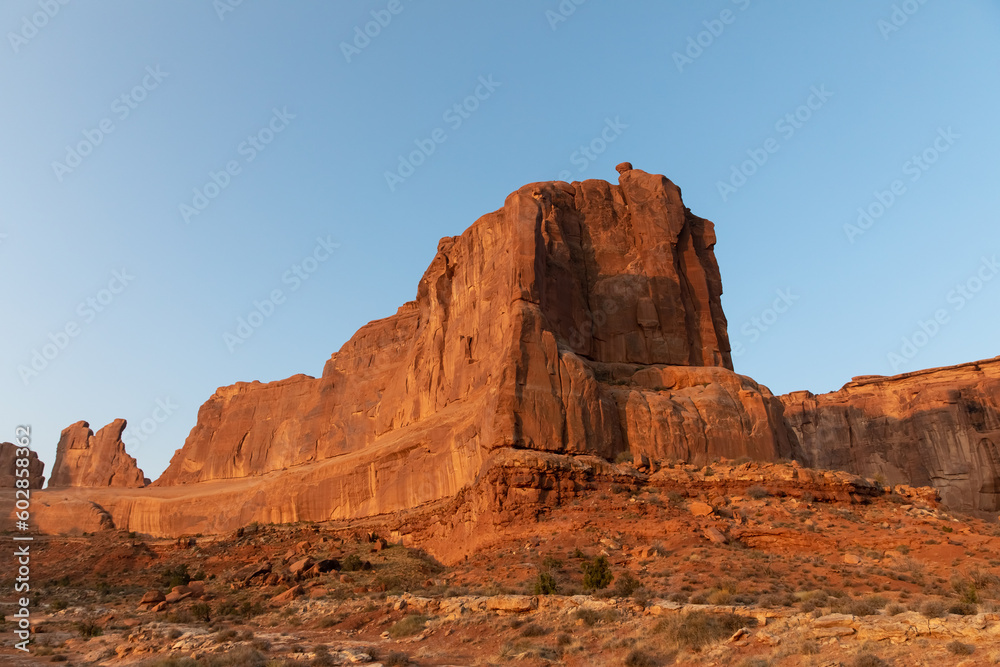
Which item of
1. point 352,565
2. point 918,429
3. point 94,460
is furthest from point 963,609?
point 94,460

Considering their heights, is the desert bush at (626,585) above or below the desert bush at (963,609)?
above

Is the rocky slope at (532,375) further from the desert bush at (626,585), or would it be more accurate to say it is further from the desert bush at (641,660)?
the desert bush at (641,660)

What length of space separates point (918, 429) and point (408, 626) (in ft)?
199

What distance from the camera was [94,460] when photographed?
73250 mm

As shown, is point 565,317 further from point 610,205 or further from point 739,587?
point 739,587

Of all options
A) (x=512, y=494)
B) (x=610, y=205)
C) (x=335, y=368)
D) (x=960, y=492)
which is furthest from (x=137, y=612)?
(x=960, y=492)

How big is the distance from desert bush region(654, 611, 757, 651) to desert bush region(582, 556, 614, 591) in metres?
5.70

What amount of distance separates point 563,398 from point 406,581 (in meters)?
9.77

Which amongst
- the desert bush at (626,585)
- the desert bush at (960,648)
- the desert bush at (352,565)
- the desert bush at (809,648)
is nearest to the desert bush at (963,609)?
the desert bush at (960,648)

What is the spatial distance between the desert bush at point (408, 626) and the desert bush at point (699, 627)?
620cm

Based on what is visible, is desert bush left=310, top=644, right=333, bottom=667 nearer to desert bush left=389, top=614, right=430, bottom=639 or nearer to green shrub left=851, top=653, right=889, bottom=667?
desert bush left=389, top=614, right=430, bottom=639

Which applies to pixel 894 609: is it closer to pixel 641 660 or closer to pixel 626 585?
pixel 641 660

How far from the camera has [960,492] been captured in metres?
62.3

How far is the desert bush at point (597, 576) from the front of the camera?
69.5 ft
